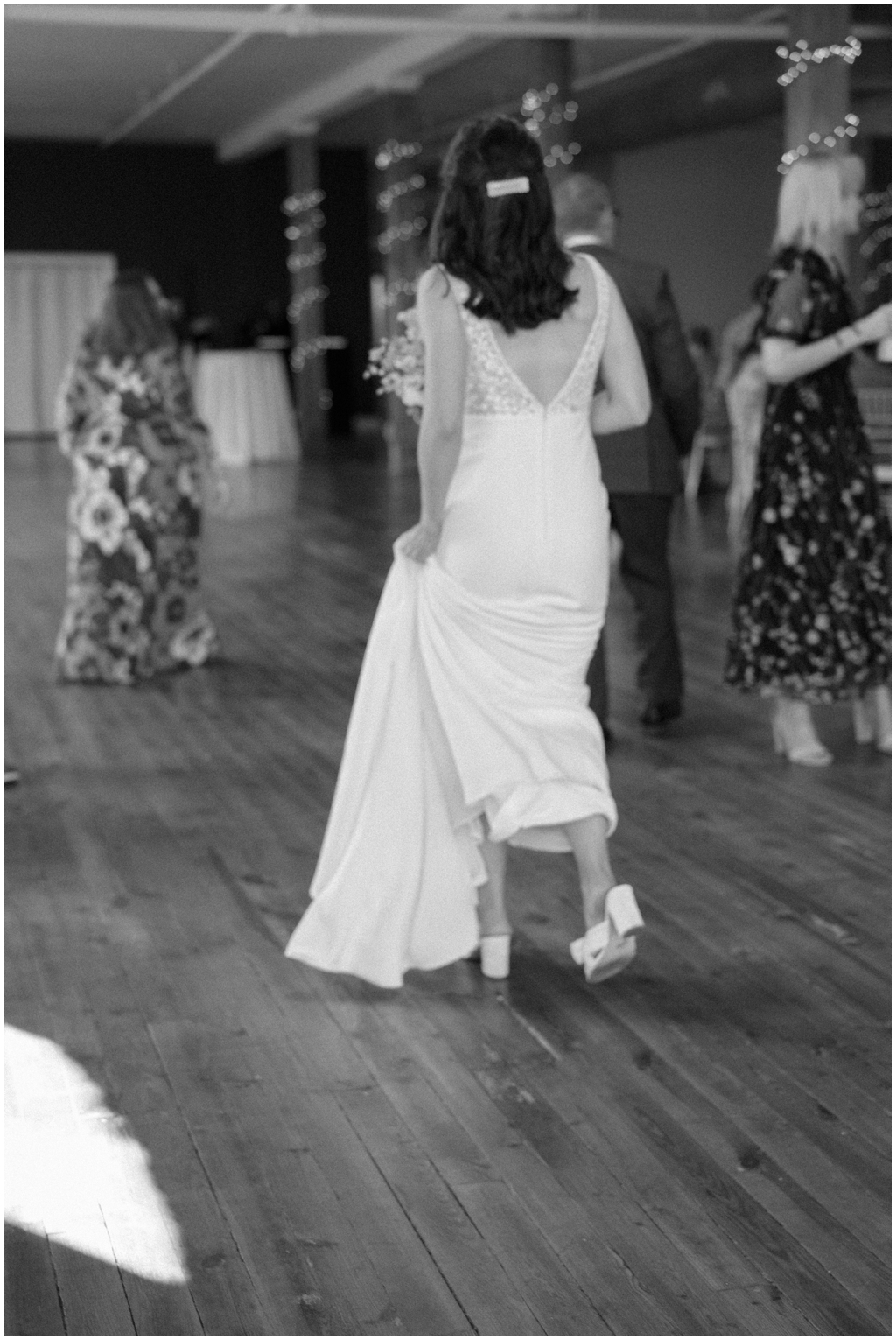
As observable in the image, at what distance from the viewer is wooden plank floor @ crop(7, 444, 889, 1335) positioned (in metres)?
2.20

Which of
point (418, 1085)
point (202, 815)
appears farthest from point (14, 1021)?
point (202, 815)

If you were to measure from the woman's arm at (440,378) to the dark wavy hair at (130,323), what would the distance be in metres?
3.38

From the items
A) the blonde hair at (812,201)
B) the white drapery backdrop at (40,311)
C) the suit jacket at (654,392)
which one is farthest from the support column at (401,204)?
the blonde hair at (812,201)

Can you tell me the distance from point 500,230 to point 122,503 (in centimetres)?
360

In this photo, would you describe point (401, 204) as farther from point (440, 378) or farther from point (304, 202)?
point (440, 378)

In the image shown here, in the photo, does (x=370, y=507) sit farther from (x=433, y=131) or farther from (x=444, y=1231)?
(x=444, y=1231)

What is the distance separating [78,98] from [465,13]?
24.5 ft

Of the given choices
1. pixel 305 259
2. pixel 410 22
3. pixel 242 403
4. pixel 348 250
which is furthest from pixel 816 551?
pixel 348 250

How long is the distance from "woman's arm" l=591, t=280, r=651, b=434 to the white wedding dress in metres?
0.03

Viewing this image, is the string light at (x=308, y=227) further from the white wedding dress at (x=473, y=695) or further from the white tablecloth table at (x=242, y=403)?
the white wedding dress at (x=473, y=695)

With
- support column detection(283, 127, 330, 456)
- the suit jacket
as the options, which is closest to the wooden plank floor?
the suit jacket

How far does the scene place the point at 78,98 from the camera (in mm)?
18375

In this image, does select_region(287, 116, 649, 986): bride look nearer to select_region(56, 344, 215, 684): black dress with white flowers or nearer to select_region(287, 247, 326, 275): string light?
select_region(56, 344, 215, 684): black dress with white flowers

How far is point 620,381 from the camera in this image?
3146 mm
